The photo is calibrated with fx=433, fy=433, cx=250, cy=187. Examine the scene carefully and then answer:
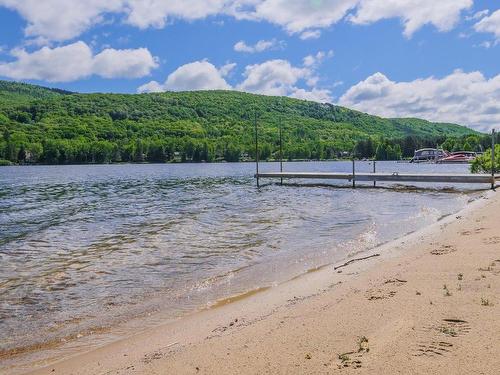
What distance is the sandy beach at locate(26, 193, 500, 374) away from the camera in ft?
15.7

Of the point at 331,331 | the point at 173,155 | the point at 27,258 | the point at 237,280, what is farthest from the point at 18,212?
the point at 173,155

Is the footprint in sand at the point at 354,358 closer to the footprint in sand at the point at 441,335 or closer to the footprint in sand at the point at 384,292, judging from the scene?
the footprint in sand at the point at 441,335

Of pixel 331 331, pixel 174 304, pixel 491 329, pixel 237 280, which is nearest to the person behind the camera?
pixel 491 329

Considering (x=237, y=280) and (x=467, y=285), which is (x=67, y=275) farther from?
(x=467, y=285)

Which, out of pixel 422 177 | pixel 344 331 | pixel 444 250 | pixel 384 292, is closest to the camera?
pixel 344 331

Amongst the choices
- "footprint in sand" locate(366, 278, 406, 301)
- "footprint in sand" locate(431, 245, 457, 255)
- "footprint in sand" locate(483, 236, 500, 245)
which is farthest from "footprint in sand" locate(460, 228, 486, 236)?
"footprint in sand" locate(366, 278, 406, 301)

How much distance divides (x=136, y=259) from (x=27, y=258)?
3.70 m

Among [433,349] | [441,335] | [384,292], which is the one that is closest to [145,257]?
[384,292]

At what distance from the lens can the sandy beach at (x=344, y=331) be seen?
15.7ft

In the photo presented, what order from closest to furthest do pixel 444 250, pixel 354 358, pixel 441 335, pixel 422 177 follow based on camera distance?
1. pixel 354 358
2. pixel 441 335
3. pixel 444 250
4. pixel 422 177

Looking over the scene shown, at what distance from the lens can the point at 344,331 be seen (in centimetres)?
577

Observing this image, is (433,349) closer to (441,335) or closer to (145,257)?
(441,335)

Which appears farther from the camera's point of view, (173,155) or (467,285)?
(173,155)

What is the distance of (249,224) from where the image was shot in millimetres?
21047
